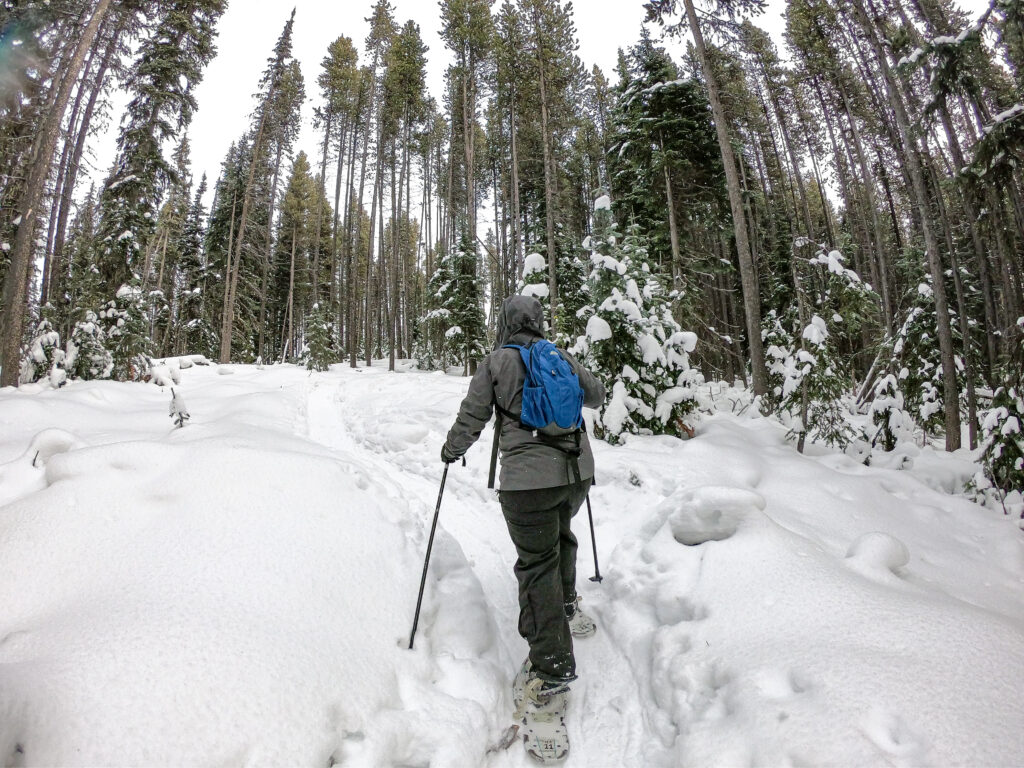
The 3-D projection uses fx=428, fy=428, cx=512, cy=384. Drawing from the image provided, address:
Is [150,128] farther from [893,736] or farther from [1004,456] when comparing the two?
[1004,456]

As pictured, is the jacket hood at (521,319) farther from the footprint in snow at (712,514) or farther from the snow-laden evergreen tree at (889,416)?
the snow-laden evergreen tree at (889,416)

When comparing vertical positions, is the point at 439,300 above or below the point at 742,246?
above

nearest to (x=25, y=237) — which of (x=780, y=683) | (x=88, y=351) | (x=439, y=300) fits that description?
(x=88, y=351)

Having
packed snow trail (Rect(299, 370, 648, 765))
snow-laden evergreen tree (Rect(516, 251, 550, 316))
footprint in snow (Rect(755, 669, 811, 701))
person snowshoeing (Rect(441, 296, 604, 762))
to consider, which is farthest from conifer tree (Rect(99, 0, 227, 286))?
footprint in snow (Rect(755, 669, 811, 701))

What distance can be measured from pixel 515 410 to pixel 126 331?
42.5ft

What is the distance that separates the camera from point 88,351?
1022cm

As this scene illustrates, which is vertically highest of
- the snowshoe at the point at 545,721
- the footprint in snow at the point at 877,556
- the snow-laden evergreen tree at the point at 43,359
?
the snow-laden evergreen tree at the point at 43,359

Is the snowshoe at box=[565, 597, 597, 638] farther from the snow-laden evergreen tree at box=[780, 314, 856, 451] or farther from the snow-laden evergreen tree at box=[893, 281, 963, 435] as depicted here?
the snow-laden evergreen tree at box=[893, 281, 963, 435]

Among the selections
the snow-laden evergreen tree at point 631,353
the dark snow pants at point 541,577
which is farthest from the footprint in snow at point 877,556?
the snow-laden evergreen tree at point 631,353

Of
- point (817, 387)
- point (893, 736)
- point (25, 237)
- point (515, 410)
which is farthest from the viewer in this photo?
point (25, 237)

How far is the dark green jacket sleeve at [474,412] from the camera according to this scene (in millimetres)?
2857

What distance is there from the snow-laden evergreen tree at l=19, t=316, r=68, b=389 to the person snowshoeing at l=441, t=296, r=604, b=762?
1128 centimetres

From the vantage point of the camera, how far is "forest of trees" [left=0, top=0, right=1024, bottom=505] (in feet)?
23.3

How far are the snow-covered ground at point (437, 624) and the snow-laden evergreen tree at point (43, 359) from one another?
19.1 ft
